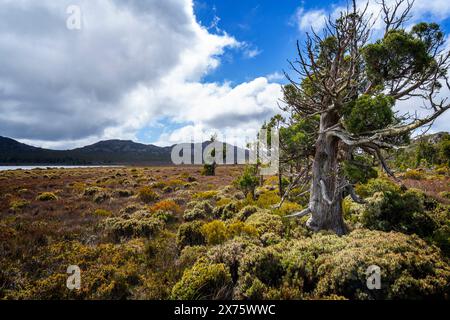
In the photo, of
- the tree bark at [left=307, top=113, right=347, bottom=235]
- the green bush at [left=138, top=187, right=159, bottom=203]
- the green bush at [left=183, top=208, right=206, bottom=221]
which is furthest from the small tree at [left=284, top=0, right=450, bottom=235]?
the green bush at [left=138, top=187, right=159, bottom=203]

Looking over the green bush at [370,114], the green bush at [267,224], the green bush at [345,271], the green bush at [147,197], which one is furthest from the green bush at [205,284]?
the green bush at [147,197]

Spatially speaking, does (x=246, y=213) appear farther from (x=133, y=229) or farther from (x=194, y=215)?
(x=133, y=229)

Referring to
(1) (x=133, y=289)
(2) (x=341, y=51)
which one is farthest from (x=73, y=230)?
(2) (x=341, y=51)

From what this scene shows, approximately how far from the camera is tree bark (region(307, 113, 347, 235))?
7.58 m

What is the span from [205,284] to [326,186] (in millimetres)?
5905

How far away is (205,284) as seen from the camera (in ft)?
14.5

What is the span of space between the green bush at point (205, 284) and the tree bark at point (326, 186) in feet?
15.3

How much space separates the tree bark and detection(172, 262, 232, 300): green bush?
4662mm

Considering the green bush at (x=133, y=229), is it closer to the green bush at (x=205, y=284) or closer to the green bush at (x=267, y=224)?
the green bush at (x=267, y=224)

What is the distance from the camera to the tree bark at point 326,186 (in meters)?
7.58

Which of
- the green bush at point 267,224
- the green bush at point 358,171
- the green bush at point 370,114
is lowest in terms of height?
the green bush at point 267,224

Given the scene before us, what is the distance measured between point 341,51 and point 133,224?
35.8ft

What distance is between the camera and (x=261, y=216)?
8.51 meters

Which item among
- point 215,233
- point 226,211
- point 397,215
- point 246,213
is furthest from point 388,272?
point 226,211
